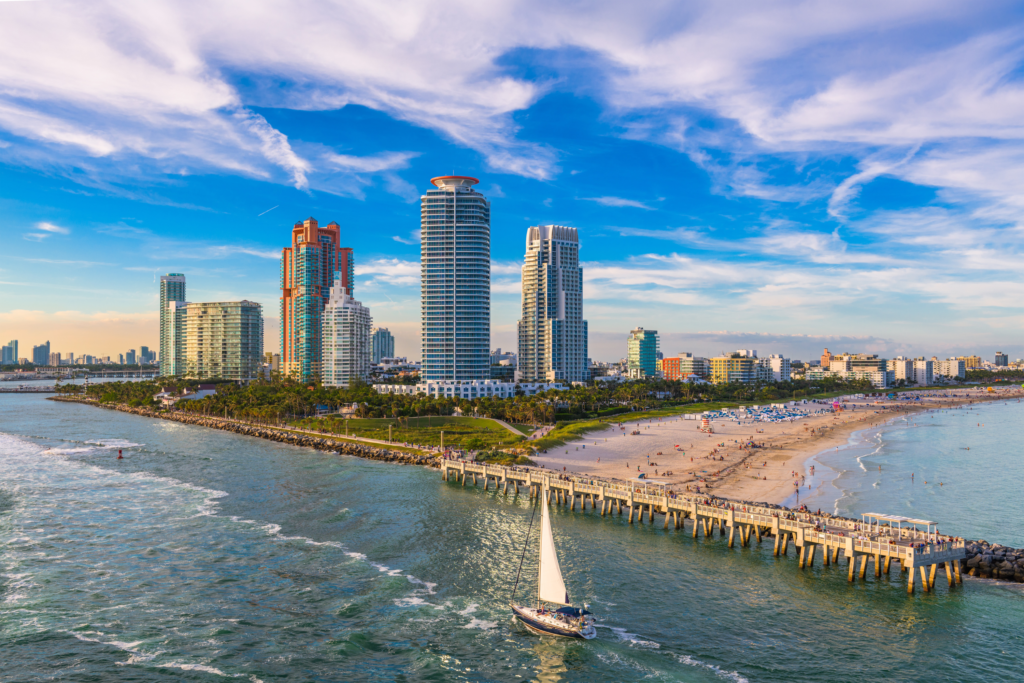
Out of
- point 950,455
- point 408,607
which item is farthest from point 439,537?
point 950,455

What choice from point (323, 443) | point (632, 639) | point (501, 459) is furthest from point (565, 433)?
point (632, 639)

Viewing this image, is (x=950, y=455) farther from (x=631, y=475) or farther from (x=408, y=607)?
(x=408, y=607)

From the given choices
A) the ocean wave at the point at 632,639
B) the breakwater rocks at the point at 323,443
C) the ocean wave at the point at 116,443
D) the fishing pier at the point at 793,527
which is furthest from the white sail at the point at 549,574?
the ocean wave at the point at 116,443

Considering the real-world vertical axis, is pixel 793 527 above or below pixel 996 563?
above

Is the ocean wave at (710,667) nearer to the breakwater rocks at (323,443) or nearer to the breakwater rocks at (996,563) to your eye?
the breakwater rocks at (996,563)

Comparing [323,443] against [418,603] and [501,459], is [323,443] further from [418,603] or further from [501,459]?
[418,603]

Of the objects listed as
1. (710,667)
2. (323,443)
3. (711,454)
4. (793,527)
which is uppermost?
(793,527)
